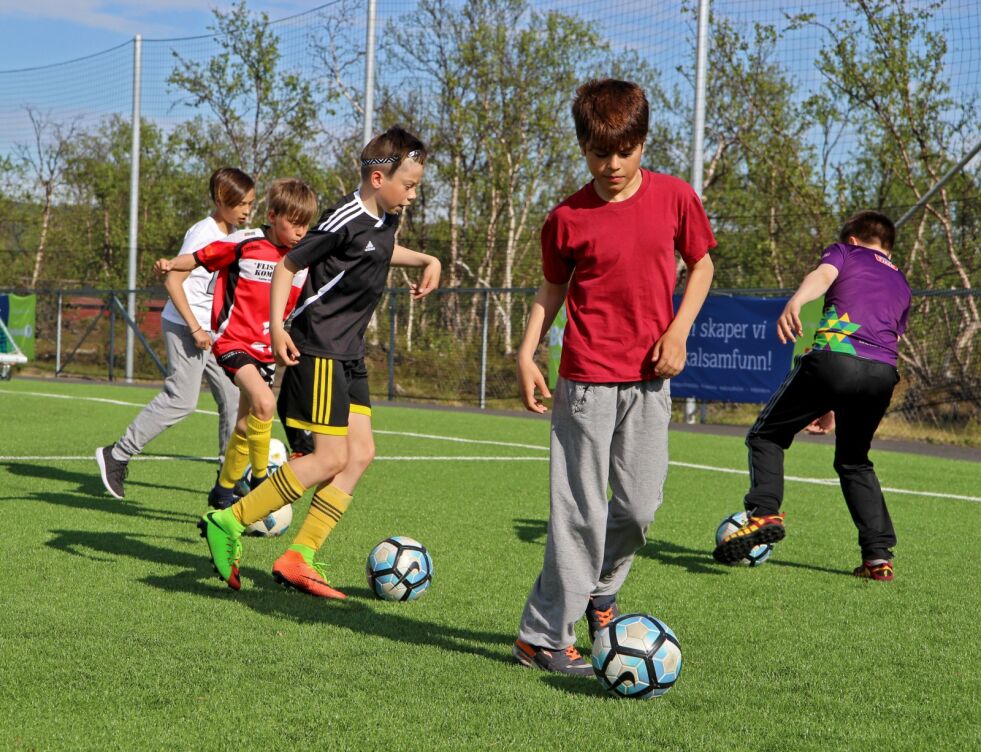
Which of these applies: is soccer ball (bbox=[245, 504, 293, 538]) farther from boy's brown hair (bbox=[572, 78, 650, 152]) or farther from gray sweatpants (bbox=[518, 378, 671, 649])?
boy's brown hair (bbox=[572, 78, 650, 152])

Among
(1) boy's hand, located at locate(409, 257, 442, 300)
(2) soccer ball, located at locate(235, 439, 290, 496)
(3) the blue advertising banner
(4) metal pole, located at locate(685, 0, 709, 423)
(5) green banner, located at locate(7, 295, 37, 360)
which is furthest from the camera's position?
(5) green banner, located at locate(7, 295, 37, 360)

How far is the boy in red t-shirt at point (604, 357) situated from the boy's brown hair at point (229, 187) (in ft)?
11.6

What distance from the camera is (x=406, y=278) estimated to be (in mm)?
27312

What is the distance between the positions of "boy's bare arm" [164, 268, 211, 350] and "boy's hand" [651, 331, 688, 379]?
388cm

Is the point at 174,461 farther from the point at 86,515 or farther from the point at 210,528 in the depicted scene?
the point at 210,528

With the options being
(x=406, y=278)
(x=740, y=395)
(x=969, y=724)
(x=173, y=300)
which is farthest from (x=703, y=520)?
(x=406, y=278)

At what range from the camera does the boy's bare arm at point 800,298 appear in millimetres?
5145

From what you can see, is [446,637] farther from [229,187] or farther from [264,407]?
[229,187]

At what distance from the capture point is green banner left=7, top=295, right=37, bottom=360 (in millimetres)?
24547

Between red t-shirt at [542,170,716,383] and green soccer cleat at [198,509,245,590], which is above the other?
red t-shirt at [542,170,716,383]

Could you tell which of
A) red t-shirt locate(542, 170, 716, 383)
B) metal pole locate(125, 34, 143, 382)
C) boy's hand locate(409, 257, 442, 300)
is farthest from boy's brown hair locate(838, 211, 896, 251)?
metal pole locate(125, 34, 143, 382)

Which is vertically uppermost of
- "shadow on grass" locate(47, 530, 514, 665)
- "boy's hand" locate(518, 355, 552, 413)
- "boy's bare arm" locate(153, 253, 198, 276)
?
"boy's bare arm" locate(153, 253, 198, 276)

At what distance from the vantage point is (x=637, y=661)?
11.5 ft

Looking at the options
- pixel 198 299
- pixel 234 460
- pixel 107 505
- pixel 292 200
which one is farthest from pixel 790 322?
pixel 107 505
